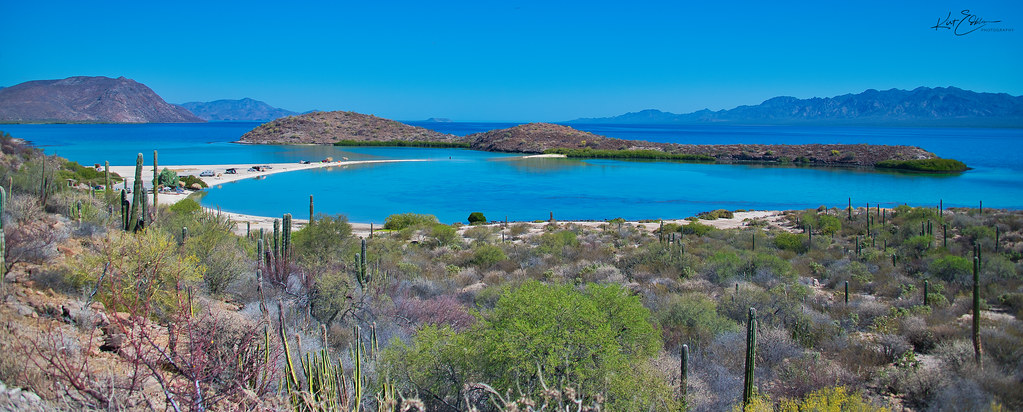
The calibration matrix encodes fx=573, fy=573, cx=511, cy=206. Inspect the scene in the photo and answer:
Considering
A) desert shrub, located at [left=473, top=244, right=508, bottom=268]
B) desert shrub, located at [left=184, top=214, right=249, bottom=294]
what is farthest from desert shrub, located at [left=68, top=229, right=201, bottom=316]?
desert shrub, located at [left=473, top=244, right=508, bottom=268]

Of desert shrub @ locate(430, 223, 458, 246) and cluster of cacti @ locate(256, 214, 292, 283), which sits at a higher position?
cluster of cacti @ locate(256, 214, 292, 283)

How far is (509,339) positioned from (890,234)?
59.3 feet

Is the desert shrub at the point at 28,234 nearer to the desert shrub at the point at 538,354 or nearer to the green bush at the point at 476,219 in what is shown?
the desert shrub at the point at 538,354

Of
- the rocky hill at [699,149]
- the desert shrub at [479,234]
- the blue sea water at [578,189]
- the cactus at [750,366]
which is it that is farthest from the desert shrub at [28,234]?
the rocky hill at [699,149]

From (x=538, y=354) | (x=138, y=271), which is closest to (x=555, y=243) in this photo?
(x=138, y=271)

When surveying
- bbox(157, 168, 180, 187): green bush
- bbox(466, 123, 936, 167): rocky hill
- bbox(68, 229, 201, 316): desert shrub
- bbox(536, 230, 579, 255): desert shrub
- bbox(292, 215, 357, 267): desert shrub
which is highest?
bbox(466, 123, 936, 167): rocky hill

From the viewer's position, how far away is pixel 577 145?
86688mm

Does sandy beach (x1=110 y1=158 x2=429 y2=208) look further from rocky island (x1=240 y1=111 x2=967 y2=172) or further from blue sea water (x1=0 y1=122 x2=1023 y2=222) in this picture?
rocky island (x1=240 y1=111 x2=967 y2=172)

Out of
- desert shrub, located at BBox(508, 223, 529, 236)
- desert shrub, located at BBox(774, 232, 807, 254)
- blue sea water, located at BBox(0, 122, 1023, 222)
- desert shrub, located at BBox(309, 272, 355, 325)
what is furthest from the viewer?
blue sea water, located at BBox(0, 122, 1023, 222)

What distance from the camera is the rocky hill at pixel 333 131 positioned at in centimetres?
10019

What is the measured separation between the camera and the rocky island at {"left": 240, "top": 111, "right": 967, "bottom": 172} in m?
62.5

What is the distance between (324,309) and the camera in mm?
8234

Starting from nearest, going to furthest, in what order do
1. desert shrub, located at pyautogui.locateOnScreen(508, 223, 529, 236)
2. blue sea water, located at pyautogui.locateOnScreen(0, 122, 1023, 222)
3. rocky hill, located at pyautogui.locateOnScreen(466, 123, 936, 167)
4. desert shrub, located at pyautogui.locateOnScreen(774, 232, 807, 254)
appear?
desert shrub, located at pyautogui.locateOnScreen(774, 232, 807, 254) < desert shrub, located at pyautogui.locateOnScreen(508, 223, 529, 236) < blue sea water, located at pyautogui.locateOnScreen(0, 122, 1023, 222) < rocky hill, located at pyautogui.locateOnScreen(466, 123, 936, 167)

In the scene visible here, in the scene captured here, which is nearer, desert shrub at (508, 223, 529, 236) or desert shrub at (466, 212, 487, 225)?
desert shrub at (508, 223, 529, 236)
